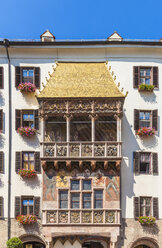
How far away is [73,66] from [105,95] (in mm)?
4186

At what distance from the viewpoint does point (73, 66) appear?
83.8 feet

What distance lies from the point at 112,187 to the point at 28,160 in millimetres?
6651

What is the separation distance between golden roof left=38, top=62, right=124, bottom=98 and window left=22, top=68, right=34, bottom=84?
6.63 ft

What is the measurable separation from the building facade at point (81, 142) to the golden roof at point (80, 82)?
0.07 metres

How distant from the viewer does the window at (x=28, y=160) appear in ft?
80.7

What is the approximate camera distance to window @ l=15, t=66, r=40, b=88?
83.7 ft

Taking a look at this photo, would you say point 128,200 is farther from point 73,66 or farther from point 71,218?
point 73,66

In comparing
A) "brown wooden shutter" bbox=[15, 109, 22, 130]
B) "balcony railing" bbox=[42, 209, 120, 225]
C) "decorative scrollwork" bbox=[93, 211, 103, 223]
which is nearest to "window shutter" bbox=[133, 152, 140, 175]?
"balcony railing" bbox=[42, 209, 120, 225]

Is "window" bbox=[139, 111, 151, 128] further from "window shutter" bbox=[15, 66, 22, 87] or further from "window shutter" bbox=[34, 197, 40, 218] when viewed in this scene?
"window shutter" bbox=[15, 66, 22, 87]

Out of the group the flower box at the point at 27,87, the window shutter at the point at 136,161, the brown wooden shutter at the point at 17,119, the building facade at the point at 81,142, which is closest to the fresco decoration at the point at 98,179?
the building facade at the point at 81,142

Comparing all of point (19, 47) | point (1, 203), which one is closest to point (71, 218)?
point (1, 203)

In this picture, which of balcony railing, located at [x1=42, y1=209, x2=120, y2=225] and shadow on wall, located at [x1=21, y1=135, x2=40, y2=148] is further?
shadow on wall, located at [x1=21, y1=135, x2=40, y2=148]

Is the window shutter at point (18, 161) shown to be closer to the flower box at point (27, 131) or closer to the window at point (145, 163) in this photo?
the flower box at point (27, 131)

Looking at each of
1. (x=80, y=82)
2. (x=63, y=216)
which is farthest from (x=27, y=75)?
(x=63, y=216)
